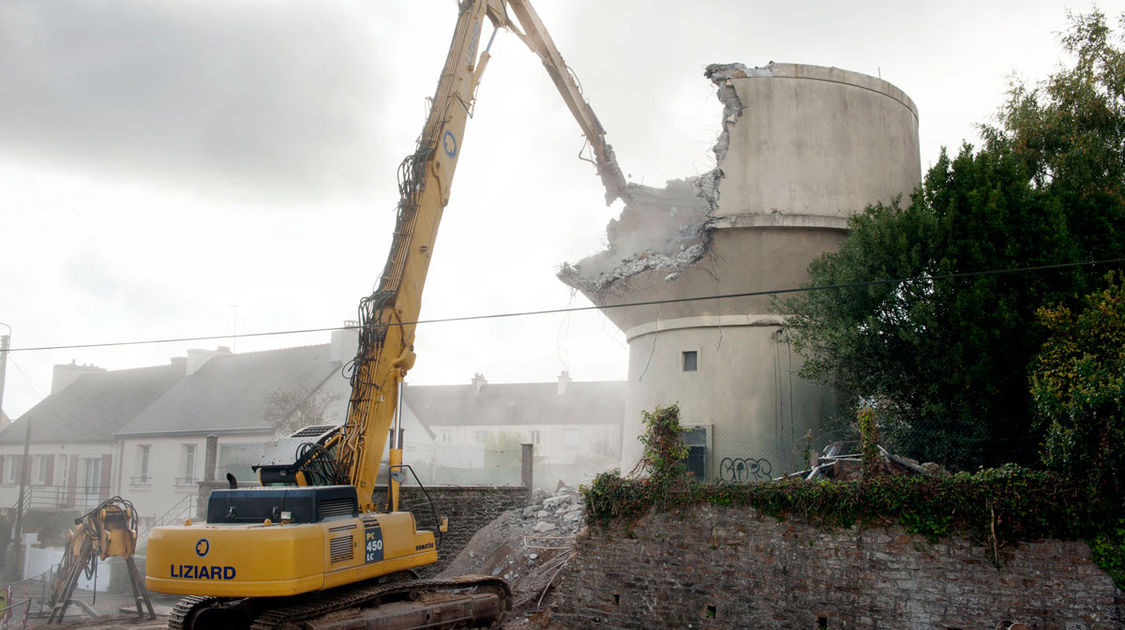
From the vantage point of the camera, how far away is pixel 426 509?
1980 centimetres

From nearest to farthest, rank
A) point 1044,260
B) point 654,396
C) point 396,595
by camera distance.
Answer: point 396,595
point 1044,260
point 654,396

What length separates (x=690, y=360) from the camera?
18.5 meters

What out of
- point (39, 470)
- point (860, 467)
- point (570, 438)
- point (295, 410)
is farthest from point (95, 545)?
point (570, 438)

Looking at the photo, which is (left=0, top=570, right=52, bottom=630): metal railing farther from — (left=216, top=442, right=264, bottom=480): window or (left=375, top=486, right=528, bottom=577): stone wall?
(left=375, top=486, right=528, bottom=577): stone wall

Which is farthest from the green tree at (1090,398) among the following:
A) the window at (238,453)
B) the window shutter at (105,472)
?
the window shutter at (105,472)

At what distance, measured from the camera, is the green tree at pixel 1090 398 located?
33.2 feet

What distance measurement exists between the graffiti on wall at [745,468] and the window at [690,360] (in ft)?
6.95

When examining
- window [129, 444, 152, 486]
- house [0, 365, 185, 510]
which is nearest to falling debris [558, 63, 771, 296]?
window [129, 444, 152, 486]

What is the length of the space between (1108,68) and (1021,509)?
1338 centimetres

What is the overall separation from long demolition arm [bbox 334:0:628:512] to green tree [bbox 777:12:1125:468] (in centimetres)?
659

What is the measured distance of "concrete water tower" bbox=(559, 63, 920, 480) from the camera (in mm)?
17188

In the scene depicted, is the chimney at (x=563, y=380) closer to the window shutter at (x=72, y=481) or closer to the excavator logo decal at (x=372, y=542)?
the window shutter at (x=72, y=481)

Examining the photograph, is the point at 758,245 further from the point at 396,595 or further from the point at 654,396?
the point at 396,595

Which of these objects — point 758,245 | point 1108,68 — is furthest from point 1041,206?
point 1108,68
